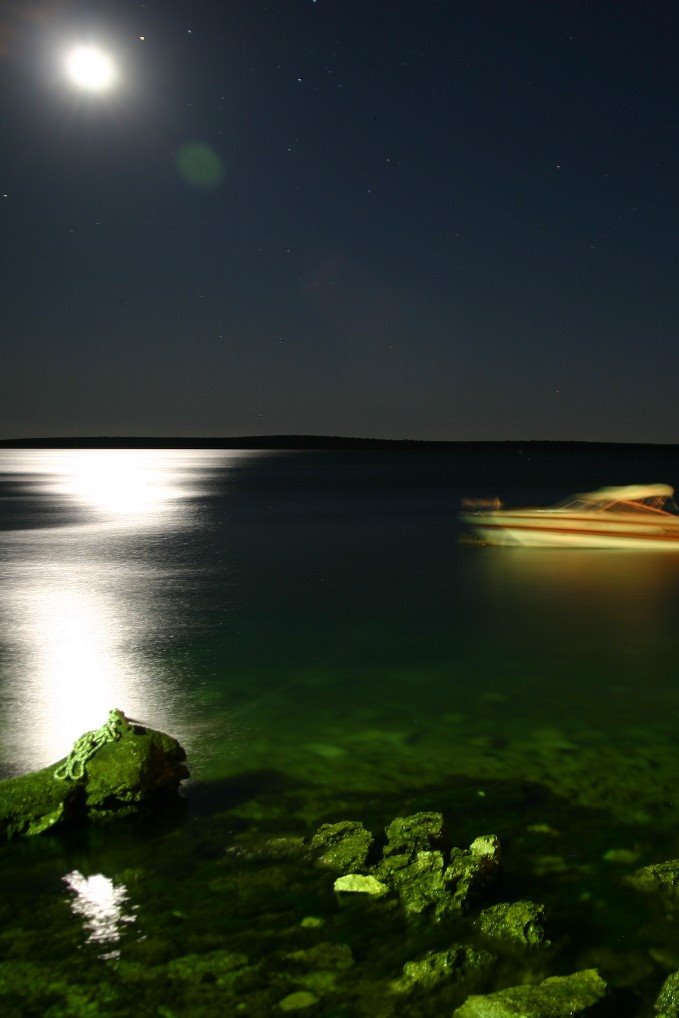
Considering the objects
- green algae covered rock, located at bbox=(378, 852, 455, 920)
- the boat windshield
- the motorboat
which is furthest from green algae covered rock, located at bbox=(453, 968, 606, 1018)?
the boat windshield

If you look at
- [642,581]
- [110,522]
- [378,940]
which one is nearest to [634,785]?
[378,940]

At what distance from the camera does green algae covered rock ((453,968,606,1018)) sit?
164 inches

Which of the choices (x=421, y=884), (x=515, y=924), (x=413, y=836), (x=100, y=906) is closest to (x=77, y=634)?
(x=100, y=906)

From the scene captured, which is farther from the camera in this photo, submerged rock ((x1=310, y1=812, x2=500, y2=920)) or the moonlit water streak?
the moonlit water streak

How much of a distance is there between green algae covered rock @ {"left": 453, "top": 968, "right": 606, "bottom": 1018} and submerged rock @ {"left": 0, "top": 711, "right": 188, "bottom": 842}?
3303 mm

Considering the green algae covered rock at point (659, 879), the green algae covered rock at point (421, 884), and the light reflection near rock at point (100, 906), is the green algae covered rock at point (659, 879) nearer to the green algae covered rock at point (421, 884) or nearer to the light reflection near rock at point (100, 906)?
the green algae covered rock at point (421, 884)

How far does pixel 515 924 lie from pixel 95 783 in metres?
3.33

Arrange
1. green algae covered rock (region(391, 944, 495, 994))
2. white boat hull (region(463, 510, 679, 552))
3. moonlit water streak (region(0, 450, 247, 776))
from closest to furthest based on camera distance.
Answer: green algae covered rock (region(391, 944, 495, 994)) < moonlit water streak (region(0, 450, 247, 776)) < white boat hull (region(463, 510, 679, 552))

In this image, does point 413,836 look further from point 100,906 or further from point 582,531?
point 582,531

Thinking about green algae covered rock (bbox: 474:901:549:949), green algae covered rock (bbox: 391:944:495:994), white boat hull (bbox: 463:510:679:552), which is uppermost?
white boat hull (bbox: 463:510:679:552)

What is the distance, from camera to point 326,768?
25.6 ft

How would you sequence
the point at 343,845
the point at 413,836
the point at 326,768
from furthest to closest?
Result: the point at 326,768 < the point at 343,845 < the point at 413,836

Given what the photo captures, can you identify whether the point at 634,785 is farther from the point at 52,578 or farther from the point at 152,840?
the point at 52,578

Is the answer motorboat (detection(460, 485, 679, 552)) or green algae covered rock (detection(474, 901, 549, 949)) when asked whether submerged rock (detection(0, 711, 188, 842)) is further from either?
motorboat (detection(460, 485, 679, 552))
